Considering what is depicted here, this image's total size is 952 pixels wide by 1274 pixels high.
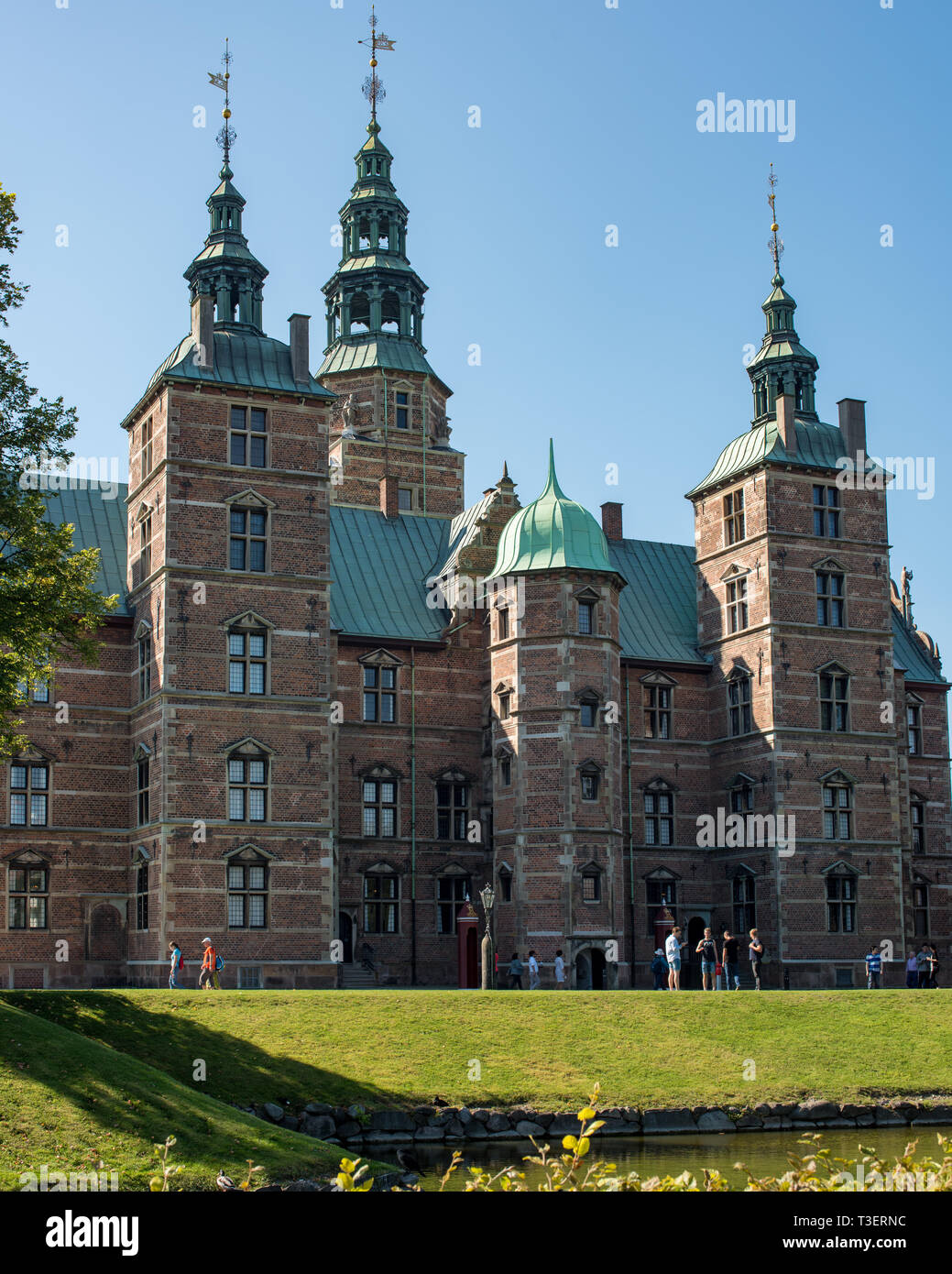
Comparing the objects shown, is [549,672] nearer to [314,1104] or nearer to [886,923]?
[886,923]

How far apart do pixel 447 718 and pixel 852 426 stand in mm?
17819

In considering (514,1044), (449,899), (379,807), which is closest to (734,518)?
(379,807)

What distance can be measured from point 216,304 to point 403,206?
1563 centimetres

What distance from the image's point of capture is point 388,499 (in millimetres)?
55094

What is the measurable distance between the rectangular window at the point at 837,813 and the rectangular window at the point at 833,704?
2.10 metres

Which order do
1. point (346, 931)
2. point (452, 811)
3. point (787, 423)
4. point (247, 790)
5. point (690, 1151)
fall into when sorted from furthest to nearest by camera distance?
point (787, 423) < point (452, 811) < point (346, 931) < point (247, 790) < point (690, 1151)

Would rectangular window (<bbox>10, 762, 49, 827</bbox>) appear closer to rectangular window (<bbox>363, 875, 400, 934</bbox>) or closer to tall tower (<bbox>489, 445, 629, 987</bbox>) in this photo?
rectangular window (<bbox>363, 875, 400, 934</bbox>)

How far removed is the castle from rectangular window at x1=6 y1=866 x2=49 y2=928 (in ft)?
0.26

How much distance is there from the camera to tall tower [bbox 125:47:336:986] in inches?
1545

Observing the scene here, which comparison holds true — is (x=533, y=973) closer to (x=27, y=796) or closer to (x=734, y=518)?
(x=27, y=796)

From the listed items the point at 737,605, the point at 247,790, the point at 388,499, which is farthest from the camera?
the point at 388,499

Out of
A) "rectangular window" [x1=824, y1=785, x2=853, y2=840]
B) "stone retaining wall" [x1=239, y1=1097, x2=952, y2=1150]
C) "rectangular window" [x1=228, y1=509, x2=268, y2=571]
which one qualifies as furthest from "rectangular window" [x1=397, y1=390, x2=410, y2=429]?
"stone retaining wall" [x1=239, y1=1097, x2=952, y2=1150]

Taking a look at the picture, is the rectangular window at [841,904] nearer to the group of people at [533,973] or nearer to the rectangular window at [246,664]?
the group of people at [533,973]
